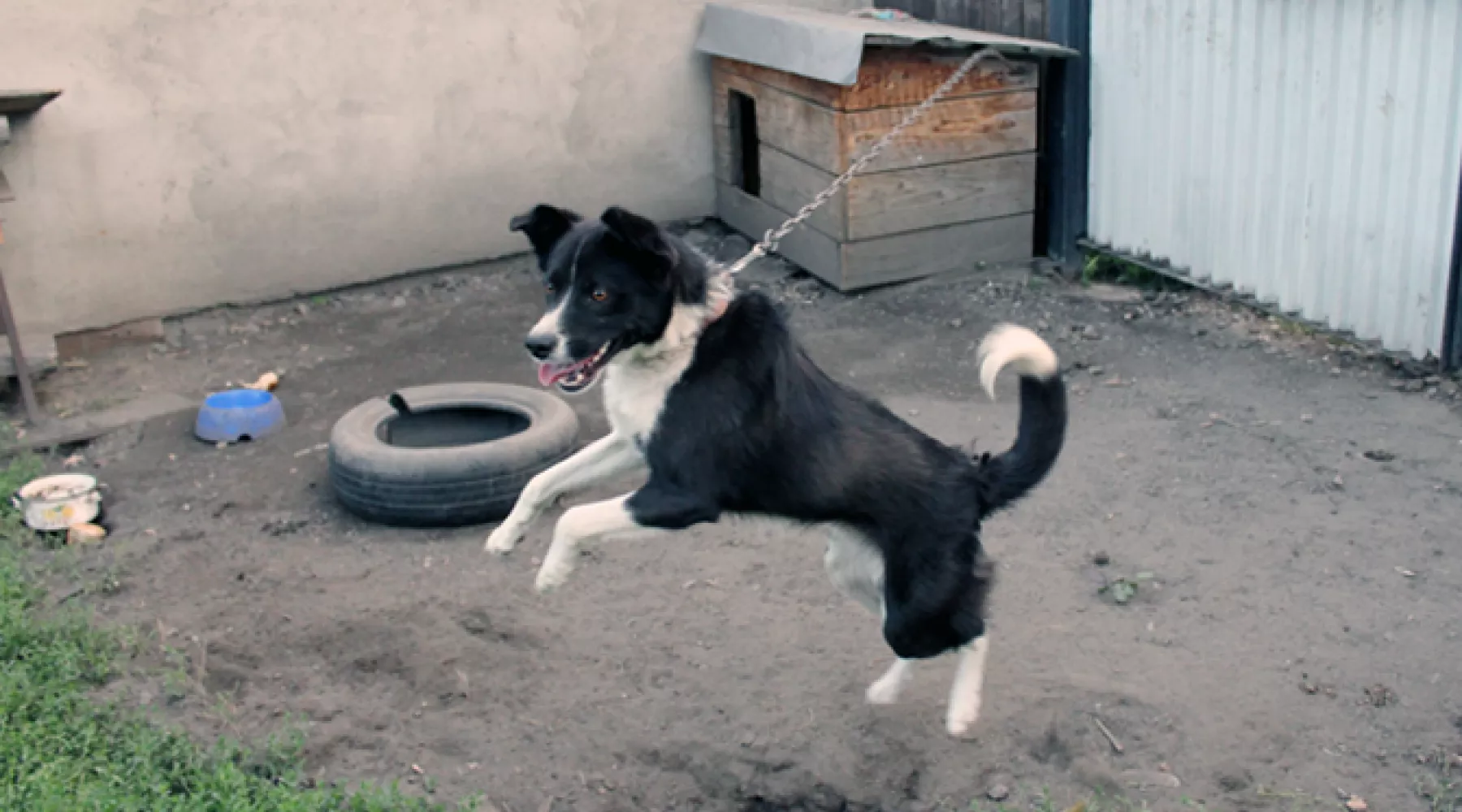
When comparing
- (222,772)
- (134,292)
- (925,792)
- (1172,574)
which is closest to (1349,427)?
(1172,574)

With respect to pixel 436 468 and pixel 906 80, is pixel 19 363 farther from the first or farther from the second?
pixel 906 80

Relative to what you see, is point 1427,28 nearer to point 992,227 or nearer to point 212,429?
point 992,227

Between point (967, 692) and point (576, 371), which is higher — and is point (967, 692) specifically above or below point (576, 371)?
below

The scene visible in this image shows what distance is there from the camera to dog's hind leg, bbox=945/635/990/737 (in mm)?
3594

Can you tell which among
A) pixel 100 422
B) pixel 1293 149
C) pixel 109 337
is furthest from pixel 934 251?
pixel 109 337

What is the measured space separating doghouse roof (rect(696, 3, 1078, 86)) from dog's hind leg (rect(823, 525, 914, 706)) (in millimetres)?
3825

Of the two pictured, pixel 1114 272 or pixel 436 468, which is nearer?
pixel 436 468

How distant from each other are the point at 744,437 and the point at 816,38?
4.39m

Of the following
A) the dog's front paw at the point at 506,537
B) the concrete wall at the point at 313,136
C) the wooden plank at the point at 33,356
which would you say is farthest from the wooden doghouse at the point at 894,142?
the dog's front paw at the point at 506,537

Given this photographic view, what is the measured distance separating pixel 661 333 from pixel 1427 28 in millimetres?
4026

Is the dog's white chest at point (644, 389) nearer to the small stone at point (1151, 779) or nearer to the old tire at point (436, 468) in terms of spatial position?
the small stone at point (1151, 779)

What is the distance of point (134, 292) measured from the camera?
754cm

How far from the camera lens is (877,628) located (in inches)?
171

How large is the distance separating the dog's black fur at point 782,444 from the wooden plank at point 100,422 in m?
3.59
